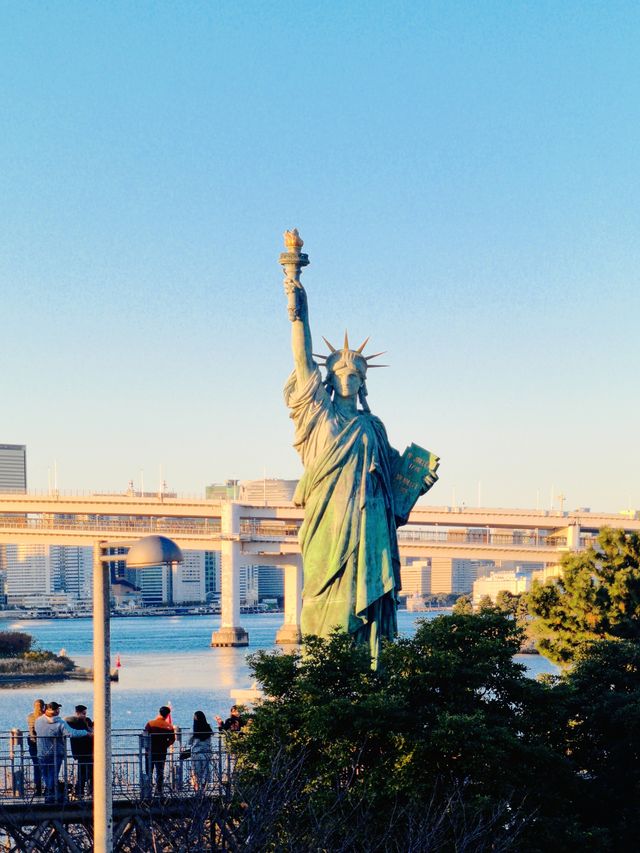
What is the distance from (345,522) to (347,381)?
72.6 inches

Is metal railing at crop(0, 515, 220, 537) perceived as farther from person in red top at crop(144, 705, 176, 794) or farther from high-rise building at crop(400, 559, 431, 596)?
high-rise building at crop(400, 559, 431, 596)

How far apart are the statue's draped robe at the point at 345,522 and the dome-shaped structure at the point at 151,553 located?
1105 centimetres

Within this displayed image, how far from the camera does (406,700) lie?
49.1 ft

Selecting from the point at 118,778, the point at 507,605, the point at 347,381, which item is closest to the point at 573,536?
the point at 507,605

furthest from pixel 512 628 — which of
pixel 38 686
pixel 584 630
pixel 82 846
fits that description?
pixel 38 686

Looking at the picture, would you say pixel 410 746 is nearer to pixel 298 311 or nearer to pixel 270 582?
pixel 298 311

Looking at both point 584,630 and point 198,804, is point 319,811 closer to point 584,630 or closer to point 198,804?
point 198,804

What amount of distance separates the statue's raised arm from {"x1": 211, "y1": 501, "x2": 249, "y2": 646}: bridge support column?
172 ft

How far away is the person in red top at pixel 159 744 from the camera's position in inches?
528

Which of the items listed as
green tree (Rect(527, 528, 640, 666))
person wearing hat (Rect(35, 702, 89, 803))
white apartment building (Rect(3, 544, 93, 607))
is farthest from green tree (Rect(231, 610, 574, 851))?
white apartment building (Rect(3, 544, 93, 607))

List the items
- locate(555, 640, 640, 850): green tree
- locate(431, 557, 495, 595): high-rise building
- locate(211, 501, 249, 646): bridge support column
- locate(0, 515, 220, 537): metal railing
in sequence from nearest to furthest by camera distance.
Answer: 1. locate(555, 640, 640, 850): green tree
2. locate(211, 501, 249, 646): bridge support column
3. locate(0, 515, 220, 537): metal railing
4. locate(431, 557, 495, 595): high-rise building

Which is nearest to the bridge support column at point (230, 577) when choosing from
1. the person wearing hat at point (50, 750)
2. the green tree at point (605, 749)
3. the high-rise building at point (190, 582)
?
the green tree at point (605, 749)

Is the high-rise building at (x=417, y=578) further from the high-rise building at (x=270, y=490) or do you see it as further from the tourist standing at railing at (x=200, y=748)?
the tourist standing at railing at (x=200, y=748)

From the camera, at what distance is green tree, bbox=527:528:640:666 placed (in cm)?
2739
